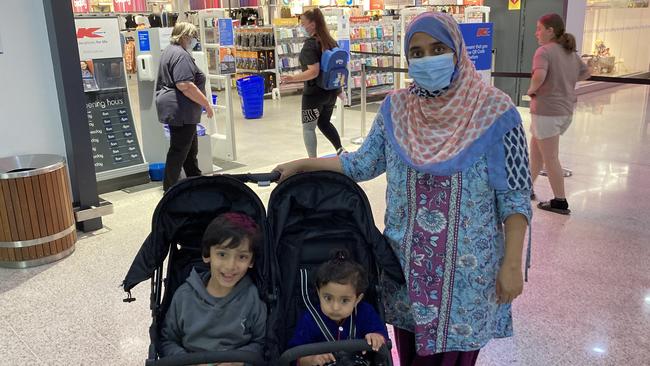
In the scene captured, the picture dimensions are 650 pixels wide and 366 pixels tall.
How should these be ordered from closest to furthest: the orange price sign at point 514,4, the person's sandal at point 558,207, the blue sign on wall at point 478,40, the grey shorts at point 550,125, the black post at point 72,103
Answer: the black post at point 72,103 → the grey shorts at point 550,125 → the person's sandal at point 558,207 → the blue sign on wall at point 478,40 → the orange price sign at point 514,4

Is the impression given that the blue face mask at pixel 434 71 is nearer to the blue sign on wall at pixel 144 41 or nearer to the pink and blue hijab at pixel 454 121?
the pink and blue hijab at pixel 454 121

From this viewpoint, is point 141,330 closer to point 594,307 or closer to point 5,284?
point 5,284

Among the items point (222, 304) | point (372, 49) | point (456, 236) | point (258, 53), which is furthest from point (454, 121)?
point (258, 53)

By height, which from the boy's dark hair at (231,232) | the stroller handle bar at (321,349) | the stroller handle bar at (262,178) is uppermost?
the stroller handle bar at (262,178)

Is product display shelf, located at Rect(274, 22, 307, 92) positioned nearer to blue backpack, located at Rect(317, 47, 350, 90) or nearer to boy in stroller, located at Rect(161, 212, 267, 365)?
blue backpack, located at Rect(317, 47, 350, 90)

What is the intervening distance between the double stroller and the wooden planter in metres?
2.11

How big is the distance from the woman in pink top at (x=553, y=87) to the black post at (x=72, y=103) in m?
3.47

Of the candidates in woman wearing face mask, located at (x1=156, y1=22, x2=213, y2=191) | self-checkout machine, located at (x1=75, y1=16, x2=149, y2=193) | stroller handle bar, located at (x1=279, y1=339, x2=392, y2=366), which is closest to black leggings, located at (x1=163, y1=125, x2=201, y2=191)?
woman wearing face mask, located at (x1=156, y1=22, x2=213, y2=191)

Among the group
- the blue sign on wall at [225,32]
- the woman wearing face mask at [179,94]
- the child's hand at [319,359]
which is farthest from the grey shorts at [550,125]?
the blue sign on wall at [225,32]

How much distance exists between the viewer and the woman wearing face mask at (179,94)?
188 inches

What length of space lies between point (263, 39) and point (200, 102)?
669 cm

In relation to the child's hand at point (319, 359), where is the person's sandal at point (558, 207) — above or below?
below

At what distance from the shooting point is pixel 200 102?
4906 millimetres

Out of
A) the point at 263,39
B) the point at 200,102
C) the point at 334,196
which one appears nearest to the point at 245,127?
the point at 263,39
